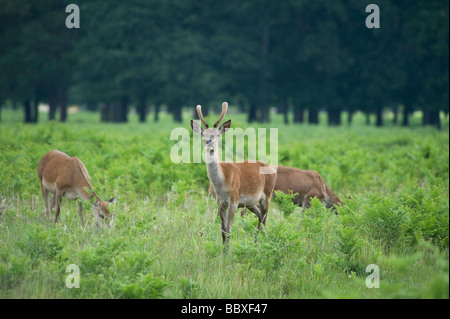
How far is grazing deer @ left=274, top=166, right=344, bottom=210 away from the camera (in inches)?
375

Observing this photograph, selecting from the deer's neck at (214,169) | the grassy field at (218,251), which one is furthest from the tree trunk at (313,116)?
the deer's neck at (214,169)

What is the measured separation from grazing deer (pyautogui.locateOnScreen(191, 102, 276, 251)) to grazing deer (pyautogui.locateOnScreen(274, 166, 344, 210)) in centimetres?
120

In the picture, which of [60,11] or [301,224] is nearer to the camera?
[301,224]

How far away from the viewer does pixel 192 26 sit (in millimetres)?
48438

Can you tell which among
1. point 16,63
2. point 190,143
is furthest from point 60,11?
point 190,143

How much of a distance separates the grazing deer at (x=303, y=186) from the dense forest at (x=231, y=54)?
103ft

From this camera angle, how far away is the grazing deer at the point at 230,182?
6.90 metres

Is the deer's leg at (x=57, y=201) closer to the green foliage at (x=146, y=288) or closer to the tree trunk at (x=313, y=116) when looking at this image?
the green foliage at (x=146, y=288)

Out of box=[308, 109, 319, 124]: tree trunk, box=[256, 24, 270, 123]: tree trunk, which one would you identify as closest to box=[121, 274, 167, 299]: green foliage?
box=[256, 24, 270, 123]: tree trunk

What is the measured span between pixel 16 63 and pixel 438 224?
37.9 metres

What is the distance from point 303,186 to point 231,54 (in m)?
37.3

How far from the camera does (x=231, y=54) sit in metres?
45.6

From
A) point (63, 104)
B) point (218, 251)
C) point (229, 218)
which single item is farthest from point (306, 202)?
point (63, 104)
